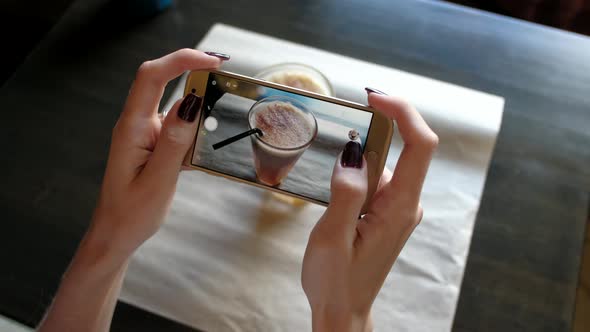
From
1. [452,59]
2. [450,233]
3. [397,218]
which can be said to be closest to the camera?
[397,218]

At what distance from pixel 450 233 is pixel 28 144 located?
23.6 inches

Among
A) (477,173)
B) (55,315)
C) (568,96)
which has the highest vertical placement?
(568,96)

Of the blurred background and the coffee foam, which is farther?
the blurred background

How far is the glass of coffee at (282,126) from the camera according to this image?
47 centimetres

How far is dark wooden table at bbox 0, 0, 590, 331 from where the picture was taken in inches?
21.7

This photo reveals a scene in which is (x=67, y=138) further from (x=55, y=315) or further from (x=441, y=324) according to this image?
(x=441, y=324)

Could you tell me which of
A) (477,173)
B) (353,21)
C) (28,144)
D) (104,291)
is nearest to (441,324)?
(477,173)

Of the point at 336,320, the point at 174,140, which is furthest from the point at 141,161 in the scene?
the point at 336,320

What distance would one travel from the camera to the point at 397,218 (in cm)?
45

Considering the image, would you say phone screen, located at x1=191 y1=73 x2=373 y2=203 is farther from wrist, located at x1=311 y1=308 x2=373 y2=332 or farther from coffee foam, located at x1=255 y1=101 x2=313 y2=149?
wrist, located at x1=311 y1=308 x2=373 y2=332

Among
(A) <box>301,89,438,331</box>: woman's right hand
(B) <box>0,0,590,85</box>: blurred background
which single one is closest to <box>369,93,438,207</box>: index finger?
(A) <box>301,89,438,331</box>: woman's right hand

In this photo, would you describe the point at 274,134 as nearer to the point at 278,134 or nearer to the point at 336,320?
the point at 278,134

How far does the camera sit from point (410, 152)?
1.45 feet

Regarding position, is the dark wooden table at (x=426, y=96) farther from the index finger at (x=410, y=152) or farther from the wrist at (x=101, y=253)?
the index finger at (x=410, y=152)
